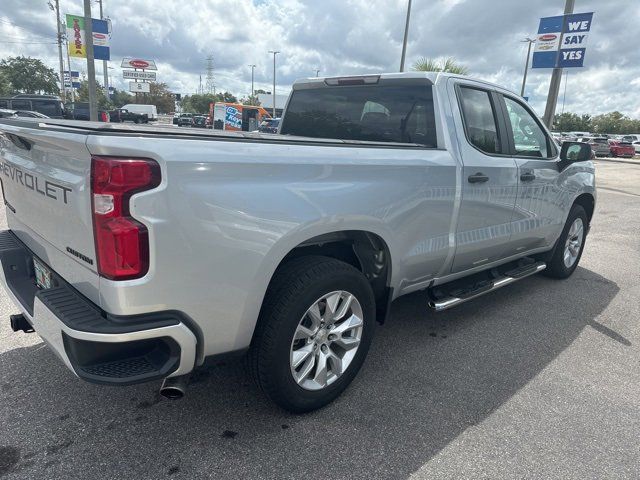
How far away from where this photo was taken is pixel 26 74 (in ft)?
185

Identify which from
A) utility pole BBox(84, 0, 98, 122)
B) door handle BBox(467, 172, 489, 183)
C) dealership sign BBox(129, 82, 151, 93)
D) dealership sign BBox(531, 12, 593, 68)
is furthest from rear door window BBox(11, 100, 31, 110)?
dealership sign BBox(129, 82, 151, 93)

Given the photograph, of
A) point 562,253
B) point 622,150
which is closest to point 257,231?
point 562,253

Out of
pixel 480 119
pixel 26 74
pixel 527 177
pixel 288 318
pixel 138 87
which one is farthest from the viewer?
pixel 138 87

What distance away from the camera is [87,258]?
6.33 ft

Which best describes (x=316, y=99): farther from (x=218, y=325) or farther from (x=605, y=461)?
(x=605, y=461)

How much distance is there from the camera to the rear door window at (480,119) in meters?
3.41

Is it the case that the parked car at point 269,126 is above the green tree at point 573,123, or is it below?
below

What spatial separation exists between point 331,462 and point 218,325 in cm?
87

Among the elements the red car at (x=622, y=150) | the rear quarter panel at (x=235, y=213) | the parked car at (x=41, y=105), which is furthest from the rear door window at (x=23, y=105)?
the red car at (x=622, y=150)

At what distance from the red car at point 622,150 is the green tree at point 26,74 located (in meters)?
62.2

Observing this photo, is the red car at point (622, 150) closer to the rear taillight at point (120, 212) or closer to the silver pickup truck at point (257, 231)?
the silver pickup truck at point (257, 231)

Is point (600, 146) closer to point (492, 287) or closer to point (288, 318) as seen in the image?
point (492, 287)

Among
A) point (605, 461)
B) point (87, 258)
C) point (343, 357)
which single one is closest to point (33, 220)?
point (87, 258)

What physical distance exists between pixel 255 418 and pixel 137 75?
78.0m
